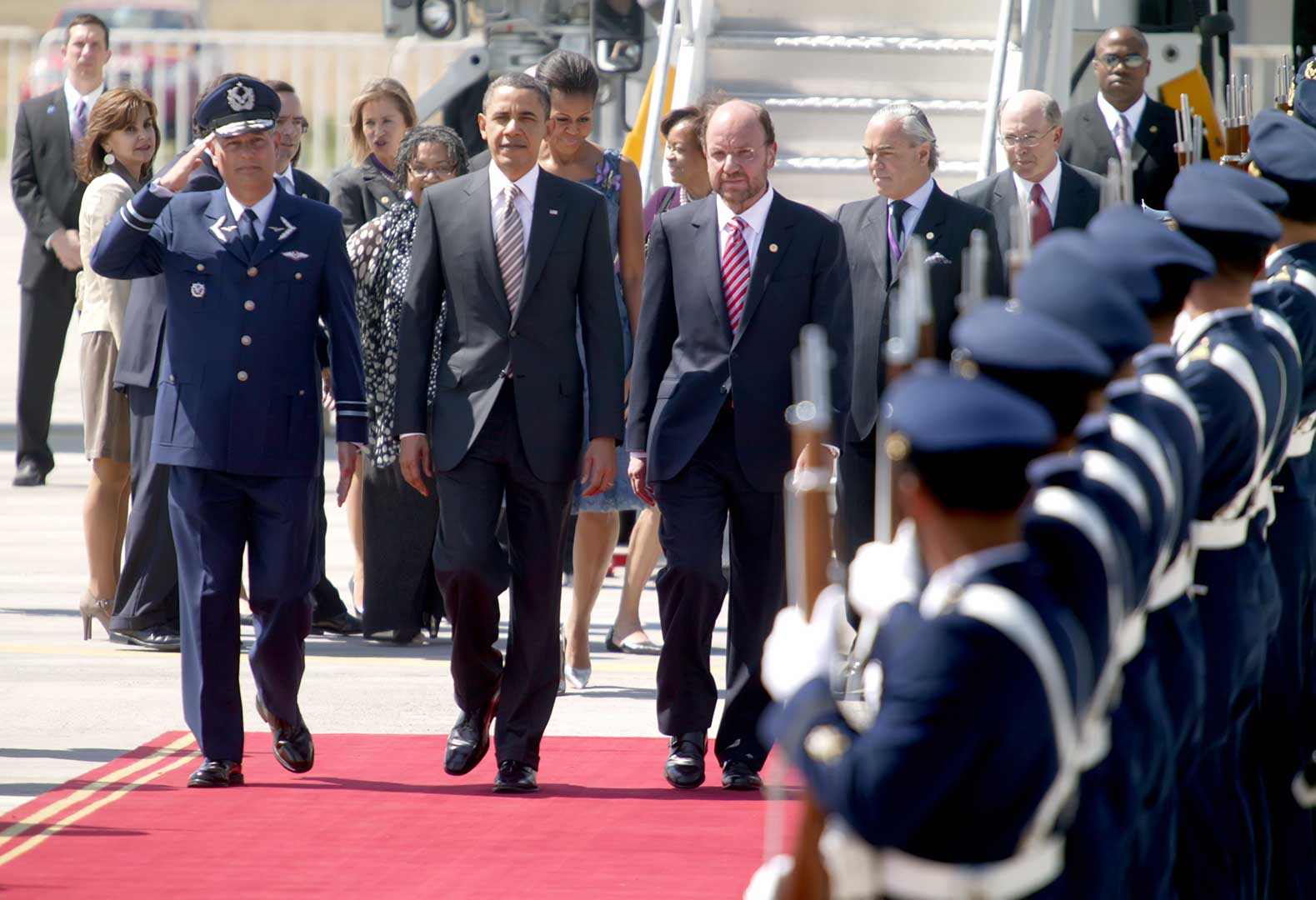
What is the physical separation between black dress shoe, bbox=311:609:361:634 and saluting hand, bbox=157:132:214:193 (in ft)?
8.79

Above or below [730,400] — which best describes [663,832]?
below

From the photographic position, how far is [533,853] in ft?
18.9

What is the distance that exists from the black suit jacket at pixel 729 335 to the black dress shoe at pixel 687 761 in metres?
0.77

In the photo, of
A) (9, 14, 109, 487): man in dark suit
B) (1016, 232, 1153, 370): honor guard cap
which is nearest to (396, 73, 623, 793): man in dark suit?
(1016, 232, 1153, 370): honor guard cap

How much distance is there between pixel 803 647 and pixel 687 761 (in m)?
3.78

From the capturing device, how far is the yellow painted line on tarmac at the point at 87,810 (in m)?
5.74

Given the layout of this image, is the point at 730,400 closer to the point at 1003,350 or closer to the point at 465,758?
the point at 465,758

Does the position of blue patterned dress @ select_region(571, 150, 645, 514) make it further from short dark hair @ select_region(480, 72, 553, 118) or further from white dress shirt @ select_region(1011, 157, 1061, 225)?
white dress shirt @ select_region(1011, 157, 1061, 225)

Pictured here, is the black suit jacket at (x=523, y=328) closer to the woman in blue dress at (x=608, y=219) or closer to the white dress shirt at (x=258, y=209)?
the white dress shirt at (x=258, y=209)

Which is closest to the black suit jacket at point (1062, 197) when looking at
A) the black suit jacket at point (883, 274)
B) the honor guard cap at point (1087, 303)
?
the black suit jacket at point (883, 274)

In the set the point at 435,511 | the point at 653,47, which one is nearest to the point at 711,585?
the point at 435,511

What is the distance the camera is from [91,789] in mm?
6449

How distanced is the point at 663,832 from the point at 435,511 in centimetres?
291

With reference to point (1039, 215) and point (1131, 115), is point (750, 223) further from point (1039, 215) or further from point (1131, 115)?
point (1131, 115)
